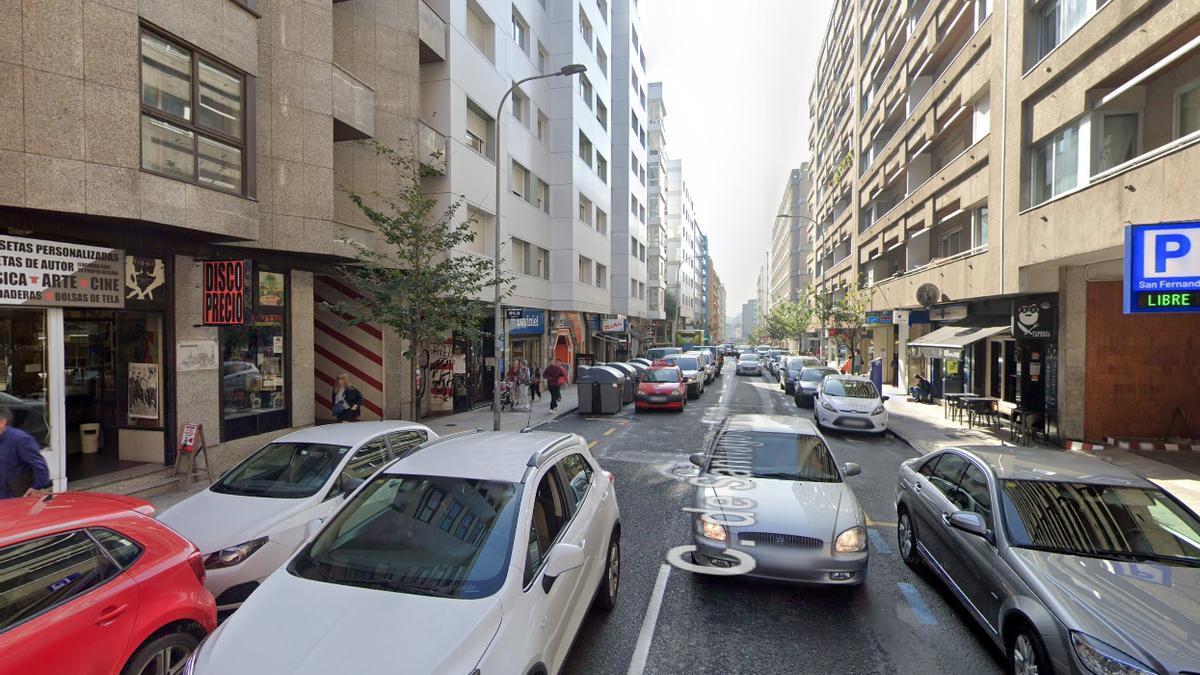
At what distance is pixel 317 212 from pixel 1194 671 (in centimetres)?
1350

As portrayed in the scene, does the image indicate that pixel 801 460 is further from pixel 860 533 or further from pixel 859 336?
pixel 859 336

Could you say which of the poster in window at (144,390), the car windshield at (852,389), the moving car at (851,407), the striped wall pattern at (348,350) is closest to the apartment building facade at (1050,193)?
the car windshield at (852,389)

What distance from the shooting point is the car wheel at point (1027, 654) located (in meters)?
3.59

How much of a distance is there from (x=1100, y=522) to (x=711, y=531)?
3052mm

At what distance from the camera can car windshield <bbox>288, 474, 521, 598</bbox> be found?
3.21 metres

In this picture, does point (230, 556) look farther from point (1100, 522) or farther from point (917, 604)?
point (1100, 522)

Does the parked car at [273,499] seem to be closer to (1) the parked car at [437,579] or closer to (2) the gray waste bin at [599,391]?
(1) the parked car at [437,579]

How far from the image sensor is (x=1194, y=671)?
3.03 metres

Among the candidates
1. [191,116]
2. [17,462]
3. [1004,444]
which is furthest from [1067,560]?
[191,116]

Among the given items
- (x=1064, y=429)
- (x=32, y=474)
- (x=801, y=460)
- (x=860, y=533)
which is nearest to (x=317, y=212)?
(x=32, y=474)

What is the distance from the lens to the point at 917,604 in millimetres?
5273

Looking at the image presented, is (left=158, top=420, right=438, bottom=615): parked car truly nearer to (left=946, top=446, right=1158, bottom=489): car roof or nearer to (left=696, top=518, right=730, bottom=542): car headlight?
(left=696, top=518, right=730, bottom=542): car headlight

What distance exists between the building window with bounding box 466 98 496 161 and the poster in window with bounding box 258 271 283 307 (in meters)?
8.35

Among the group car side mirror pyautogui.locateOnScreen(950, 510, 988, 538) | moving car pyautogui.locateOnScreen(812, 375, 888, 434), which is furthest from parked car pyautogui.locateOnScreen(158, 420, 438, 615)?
moving car pyautogui.locateOnScreen(812, 375, 888, 434)
